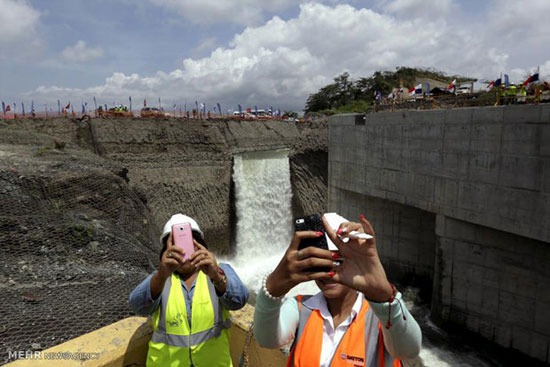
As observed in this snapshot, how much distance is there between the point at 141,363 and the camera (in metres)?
3.06

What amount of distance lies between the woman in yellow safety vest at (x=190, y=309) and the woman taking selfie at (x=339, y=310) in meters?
0.71

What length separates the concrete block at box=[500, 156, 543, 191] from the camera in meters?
8.74

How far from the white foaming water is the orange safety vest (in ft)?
65.5

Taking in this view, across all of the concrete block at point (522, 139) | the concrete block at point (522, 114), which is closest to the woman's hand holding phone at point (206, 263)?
the concrete block at point (522, 139)

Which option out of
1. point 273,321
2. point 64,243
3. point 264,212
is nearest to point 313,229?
point 273,321

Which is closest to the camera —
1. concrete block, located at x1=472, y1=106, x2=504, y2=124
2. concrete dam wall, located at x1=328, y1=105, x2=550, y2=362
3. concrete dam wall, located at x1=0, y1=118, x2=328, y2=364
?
concrete dam wall, located at x1=0, y1=118, x2=328, y2=364

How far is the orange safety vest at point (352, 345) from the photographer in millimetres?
1880

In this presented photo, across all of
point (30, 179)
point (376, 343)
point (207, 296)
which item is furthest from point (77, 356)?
point (30, 179)

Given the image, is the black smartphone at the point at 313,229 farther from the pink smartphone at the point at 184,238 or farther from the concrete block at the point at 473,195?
the concrete block at the point at 473,195

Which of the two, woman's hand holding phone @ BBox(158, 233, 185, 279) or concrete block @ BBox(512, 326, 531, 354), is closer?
woman's hand holding phone @ BBox(158, 233, 185, 279)

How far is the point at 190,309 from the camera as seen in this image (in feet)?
8.63

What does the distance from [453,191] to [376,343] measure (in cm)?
1016

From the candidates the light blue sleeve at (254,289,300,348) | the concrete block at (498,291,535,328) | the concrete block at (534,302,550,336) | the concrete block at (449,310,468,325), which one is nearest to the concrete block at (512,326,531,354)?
the concrete block at (498,291,535,328)

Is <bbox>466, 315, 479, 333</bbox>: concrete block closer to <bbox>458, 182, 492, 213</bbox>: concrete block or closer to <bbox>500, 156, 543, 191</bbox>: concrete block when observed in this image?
<bbox>458, 182, 492, 213</bbox>: concrete block
